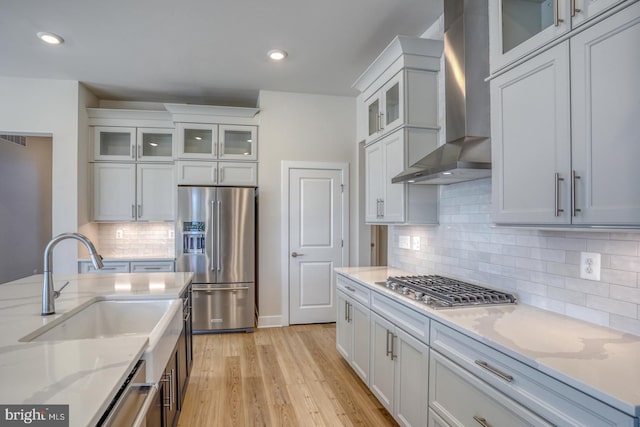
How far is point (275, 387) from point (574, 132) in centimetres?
266

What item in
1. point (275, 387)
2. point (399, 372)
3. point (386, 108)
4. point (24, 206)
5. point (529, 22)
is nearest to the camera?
point (529, 22)

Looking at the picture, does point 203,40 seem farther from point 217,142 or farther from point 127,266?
point 127,266

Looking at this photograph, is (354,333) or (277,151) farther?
(277,151)

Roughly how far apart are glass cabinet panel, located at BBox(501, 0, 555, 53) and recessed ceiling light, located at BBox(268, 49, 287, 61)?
2114mm

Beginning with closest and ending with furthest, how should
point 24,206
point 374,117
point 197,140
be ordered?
point 374,117
point 197,140
point 24,206

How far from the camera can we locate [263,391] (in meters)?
2.79

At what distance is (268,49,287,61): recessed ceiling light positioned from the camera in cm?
336

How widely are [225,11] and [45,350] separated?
2.53 meters

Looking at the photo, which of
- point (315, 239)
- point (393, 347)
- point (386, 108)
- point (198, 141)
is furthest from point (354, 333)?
point (198, 141)

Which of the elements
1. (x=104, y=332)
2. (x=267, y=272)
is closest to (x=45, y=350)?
(x=104, y=332)

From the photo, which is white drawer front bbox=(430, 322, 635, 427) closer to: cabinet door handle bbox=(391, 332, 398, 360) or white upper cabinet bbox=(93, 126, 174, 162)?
cabinet door handle bbox=(391, 332, 398, 360)

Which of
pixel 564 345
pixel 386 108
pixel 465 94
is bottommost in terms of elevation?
pixel 564 345

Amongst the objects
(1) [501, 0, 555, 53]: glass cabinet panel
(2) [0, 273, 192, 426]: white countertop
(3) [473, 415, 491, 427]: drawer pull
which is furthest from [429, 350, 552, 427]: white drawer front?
(1) [501, 0, 555, 53]: glass cabinet panel

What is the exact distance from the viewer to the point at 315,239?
4.54 metres
